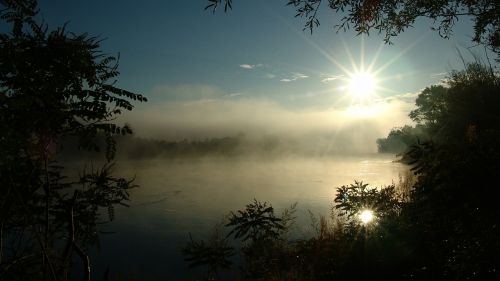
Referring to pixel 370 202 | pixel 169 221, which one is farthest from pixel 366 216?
pixel 169 221

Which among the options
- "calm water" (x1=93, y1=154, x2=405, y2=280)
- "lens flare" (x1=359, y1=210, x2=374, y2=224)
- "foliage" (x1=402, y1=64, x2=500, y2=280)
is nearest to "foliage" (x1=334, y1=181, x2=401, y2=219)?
"lens flare" (x1=359, y1=210, x2=374, y2=224)

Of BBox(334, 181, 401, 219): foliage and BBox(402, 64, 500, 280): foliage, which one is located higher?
BBox(402, 64, 500, 280): foliage

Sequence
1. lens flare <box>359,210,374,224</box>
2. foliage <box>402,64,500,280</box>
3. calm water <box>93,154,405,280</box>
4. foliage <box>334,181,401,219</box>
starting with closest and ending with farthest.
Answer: foliage <box>402,64,500,280</box> < lens flare <box>359,210,374,224</box> < foliage <box>334,181,401,219</box> < calm water <box>93,154,405,280</box>

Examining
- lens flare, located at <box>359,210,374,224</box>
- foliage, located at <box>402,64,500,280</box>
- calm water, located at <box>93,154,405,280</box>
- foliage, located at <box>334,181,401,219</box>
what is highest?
foliage, located at <box>402,64,500,280</box>

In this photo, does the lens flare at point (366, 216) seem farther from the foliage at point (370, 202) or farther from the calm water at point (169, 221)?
the calm water at point (169, 221)

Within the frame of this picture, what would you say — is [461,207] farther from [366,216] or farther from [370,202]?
[370,202]

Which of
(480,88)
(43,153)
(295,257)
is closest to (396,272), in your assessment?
(295,257)

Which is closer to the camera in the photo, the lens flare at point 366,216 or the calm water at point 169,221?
the lens flare at point 366,216

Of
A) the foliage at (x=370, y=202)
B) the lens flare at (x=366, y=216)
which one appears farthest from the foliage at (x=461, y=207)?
the foliage at (x=370, y=202)

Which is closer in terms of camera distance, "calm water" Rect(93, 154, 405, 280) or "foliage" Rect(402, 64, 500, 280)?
"foliage" Rect(402, 64, 500, 280)

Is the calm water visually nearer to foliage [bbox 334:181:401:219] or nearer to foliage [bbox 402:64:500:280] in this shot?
foliage [bbox 334:181:401:219]

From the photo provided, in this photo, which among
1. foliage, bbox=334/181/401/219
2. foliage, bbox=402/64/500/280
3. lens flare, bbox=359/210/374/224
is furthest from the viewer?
foliage, bbox=334/181/401/219

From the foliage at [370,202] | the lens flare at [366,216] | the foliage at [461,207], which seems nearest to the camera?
the foliage at [461,207]

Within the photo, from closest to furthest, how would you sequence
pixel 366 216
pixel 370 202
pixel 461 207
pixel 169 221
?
pixel 461 207
pixel 366 216
pixel 370 202
pixel 169 221
